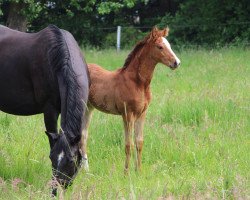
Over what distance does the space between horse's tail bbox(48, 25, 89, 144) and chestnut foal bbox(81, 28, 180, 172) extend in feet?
1.91

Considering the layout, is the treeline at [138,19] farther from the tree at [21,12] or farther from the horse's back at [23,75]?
the horse's back at [23,75]

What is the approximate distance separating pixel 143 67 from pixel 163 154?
1.00m

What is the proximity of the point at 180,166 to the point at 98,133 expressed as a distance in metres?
1.50

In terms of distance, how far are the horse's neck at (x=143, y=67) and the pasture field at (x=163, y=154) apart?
2.53 feet

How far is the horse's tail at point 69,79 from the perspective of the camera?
4984 millimetres

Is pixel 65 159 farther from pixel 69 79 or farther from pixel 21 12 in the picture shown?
pixel 21 12

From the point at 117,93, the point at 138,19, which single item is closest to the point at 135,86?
the point at 117,93

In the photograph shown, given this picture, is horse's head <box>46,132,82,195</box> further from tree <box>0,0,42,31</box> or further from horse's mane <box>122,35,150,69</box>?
tree <box>0,0,42,31</box>

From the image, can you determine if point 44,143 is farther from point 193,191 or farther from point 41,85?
point 193,191

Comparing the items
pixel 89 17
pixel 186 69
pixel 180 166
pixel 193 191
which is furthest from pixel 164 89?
pixel 89 17

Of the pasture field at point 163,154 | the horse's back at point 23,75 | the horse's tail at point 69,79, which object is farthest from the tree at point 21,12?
the horse's tail at point 69,79

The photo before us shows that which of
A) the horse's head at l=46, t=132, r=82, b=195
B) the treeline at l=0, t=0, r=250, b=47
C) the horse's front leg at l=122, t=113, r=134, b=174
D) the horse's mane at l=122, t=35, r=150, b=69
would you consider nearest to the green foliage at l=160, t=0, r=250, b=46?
the treeline at l=0, t=0, r=250, b=47

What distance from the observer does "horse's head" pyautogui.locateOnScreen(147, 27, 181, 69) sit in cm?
618

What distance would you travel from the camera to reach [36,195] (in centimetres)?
402
